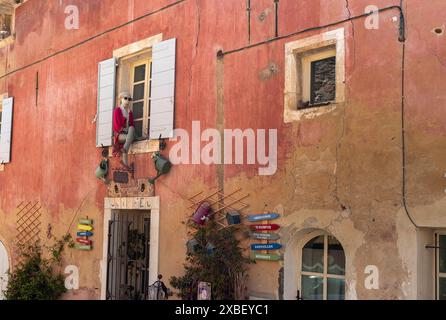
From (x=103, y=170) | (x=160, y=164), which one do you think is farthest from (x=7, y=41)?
(x=160, y=164)

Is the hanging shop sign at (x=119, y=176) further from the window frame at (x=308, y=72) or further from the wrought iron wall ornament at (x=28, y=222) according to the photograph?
the window frame at (x=308, y=72)

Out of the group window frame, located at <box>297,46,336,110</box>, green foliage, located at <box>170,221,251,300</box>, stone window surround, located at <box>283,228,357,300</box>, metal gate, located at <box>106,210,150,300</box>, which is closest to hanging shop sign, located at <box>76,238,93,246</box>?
→ metal gate, located at <box>106,210,150,300</box>

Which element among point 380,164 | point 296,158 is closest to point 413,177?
point 380,164

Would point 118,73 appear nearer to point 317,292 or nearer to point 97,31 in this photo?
point 97,31

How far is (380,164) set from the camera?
5.87m

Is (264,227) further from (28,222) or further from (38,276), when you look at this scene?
(28,222)

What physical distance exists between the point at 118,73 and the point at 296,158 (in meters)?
3.55

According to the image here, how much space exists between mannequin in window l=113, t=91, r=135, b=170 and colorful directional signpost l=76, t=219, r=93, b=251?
3.94 feet

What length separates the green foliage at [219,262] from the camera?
6.88 metres

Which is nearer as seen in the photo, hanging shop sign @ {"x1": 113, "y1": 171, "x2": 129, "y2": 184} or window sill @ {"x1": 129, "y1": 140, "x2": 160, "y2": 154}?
window sill @ {"x1": 129, "y1": 140, "x2": 160, "y2": 154}

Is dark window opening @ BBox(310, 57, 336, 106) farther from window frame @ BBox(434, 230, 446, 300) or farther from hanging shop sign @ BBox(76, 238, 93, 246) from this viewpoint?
hanging shop sign @ BBox(76, 238, 93, 246)

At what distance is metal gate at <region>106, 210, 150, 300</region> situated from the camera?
872 cm

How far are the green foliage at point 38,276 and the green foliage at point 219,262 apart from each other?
10.2 feet

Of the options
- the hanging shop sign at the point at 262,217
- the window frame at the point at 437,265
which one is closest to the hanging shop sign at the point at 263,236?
the hanging shop sign at the point at 262,217
